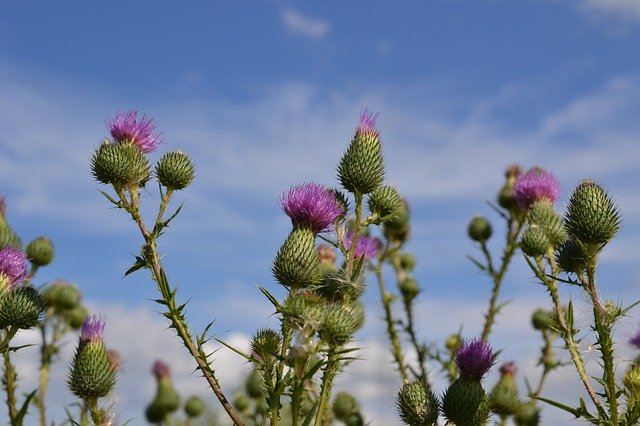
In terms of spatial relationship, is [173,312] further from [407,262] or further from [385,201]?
[407,262]

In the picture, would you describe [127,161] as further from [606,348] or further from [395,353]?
[395,353]

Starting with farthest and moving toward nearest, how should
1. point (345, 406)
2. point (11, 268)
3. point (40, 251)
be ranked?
point (345, 406) < point (40, 251) < point (11, 268)

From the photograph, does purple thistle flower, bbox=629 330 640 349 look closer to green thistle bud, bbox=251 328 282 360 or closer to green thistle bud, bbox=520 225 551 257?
green thistle bud, bbox=520 225 551 257

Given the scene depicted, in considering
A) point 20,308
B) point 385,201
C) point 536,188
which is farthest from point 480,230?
point 20,308

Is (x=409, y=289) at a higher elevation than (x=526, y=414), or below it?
higher

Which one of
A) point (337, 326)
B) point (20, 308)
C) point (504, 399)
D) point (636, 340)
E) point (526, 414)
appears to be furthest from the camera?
point (636, 340)

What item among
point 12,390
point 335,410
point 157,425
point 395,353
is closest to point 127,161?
point 12,390

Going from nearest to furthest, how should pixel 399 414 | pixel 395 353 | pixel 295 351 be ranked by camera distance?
pixel 295 351
pixel 399 414
pixel 395 353
